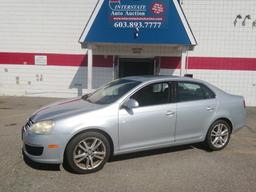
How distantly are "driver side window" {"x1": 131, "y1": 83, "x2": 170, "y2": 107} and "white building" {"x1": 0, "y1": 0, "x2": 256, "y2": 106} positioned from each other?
26.6 ft

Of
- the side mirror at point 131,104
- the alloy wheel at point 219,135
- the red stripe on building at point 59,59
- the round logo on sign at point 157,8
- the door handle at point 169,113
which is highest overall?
the round logo on sign at point 157,8

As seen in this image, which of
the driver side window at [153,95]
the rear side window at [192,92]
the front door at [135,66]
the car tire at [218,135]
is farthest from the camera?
the front door at [135,66]

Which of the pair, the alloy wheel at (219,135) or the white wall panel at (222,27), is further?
the white wall panel at (222,27)

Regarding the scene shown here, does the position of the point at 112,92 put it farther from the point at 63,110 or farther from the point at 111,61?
the point at 111,61

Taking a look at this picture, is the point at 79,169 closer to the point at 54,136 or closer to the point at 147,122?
the point at 54,136

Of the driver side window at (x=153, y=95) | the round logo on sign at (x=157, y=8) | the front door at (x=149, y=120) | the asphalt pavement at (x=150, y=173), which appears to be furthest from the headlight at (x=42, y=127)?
the round logo on sign at (x=157, y=8)

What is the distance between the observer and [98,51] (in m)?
14.1

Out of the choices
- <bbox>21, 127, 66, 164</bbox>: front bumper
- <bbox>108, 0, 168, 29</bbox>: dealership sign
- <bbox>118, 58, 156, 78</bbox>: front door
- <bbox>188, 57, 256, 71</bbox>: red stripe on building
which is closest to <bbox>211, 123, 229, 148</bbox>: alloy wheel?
<bbox>21, 127, 66, 164</bbox>: front bumper

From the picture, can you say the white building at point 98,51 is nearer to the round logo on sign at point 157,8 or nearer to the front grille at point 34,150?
the round logo on sign at point 157,8

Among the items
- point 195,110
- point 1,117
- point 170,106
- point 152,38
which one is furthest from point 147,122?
point 152,38

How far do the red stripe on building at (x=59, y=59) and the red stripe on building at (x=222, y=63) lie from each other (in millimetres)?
4218

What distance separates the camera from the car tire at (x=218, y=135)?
5844mm

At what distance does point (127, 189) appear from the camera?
13.6 ft

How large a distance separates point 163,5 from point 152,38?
4.48 ft
